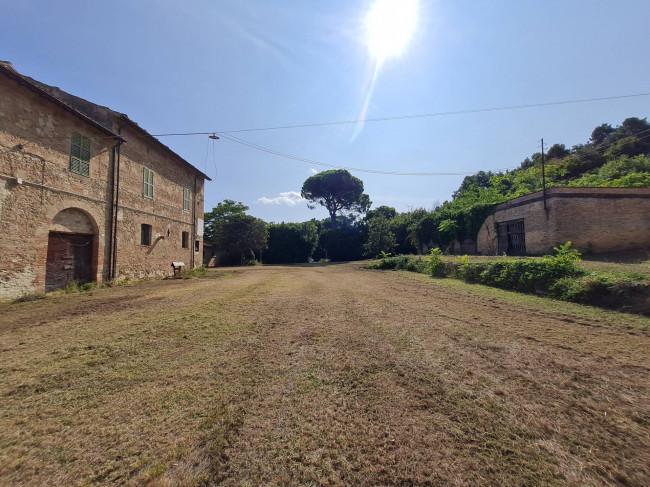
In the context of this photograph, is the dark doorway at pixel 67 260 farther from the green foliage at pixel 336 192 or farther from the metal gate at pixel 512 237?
the green foliage at pixel 336 192

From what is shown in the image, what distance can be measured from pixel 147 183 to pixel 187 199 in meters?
3.75

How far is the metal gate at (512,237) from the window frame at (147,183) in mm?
21416

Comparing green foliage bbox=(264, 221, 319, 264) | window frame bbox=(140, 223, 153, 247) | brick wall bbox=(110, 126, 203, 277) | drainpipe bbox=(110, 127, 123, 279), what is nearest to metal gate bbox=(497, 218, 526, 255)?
green foliage bbox=(264, 221, 319, 264)

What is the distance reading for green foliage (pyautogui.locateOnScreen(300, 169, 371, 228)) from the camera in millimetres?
40219

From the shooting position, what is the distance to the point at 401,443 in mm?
1814

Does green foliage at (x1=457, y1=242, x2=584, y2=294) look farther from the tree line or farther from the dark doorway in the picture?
the dark doorway

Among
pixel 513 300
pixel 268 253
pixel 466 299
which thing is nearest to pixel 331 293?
pixel 466 299

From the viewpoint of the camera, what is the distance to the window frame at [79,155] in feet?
29.6

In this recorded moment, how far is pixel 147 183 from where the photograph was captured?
41.9ft

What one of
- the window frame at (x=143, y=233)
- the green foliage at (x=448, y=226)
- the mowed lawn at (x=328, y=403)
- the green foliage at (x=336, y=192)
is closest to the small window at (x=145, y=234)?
the window frame at (x=143, y=233)

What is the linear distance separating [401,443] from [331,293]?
5.99 meters

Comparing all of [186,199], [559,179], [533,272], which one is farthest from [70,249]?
[559,179]

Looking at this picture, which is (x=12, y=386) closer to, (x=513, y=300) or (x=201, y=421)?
(x=201, y=421)

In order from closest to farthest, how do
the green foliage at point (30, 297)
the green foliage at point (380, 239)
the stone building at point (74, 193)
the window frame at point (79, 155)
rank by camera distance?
the green foliage at point (30, 297), the stone building at point (74, 193), the window frame at point (79, 155), the green foliage at point (380, 239)
